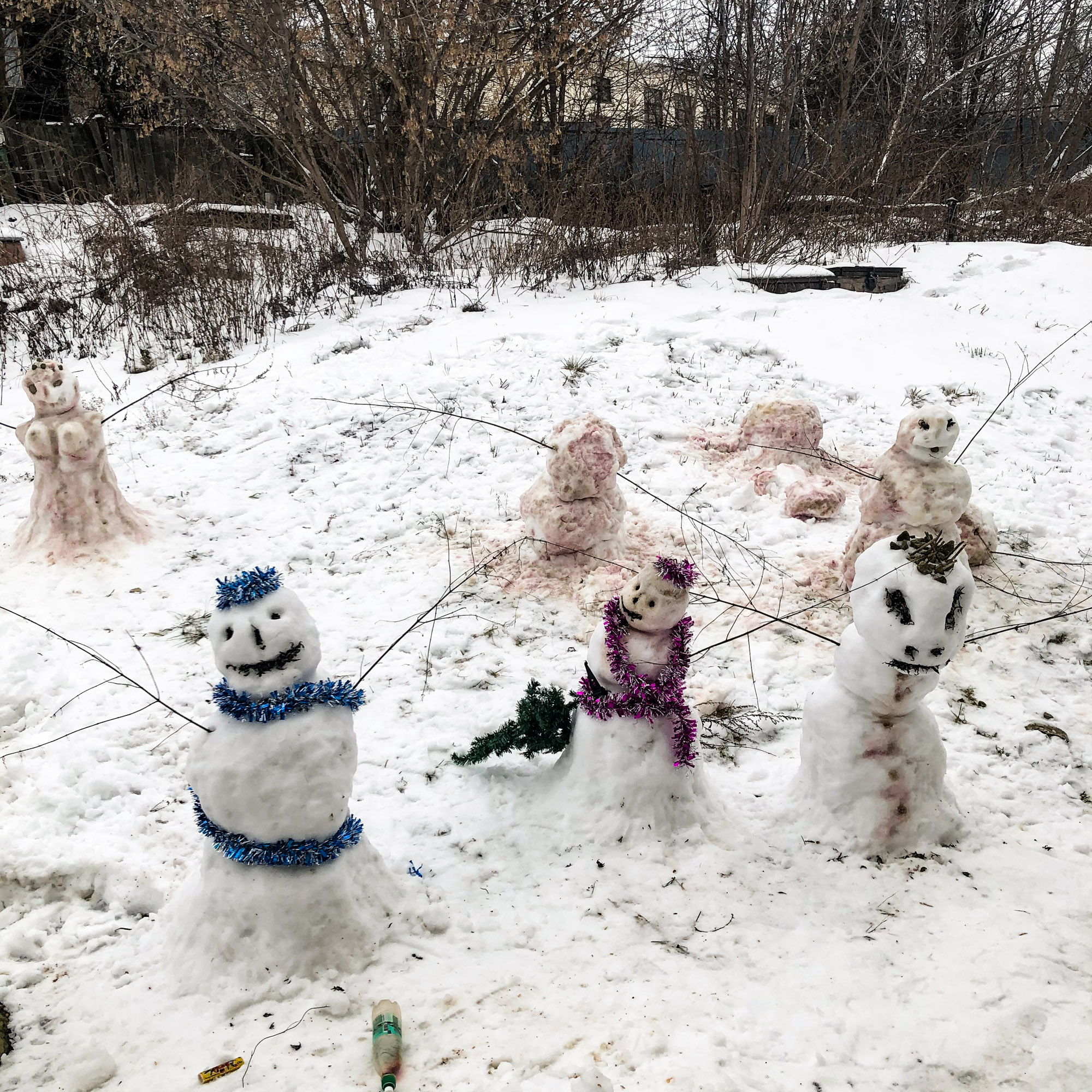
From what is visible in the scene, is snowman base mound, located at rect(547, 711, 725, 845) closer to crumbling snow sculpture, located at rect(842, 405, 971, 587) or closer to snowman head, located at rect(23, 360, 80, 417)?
crumbling snow sculpture, located at rect(842, 405, 971, 587)

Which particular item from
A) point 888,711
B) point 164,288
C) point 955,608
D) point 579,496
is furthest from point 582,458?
point 164,288

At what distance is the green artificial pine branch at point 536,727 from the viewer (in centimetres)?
257

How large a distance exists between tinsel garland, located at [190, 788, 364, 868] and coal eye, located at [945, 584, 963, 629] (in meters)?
1.66

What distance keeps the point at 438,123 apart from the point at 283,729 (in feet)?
29.9

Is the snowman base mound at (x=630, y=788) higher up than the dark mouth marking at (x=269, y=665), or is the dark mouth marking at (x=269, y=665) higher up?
the dark mouth marking at (x=269, y=665)

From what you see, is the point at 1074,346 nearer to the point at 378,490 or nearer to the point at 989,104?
the point at 378,490

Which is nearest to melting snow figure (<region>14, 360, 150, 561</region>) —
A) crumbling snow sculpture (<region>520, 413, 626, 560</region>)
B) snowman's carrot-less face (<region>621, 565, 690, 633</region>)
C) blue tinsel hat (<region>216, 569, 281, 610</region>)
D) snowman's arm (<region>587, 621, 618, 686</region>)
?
crumbling snow sculpture (<region>520, 413, 626, 560</region>)

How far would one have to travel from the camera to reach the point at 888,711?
235cm

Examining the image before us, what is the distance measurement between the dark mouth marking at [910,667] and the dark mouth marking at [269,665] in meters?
1.57

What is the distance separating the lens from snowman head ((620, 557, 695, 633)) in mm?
2289

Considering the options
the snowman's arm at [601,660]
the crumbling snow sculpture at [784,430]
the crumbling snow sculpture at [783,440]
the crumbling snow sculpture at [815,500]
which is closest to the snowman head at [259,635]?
the snowman's arm at [601,660]

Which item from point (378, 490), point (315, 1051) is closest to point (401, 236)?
point (378, 490)

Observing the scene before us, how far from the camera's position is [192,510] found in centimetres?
482

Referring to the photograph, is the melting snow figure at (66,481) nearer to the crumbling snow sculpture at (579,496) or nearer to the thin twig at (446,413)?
the thin twig at (446,413)
